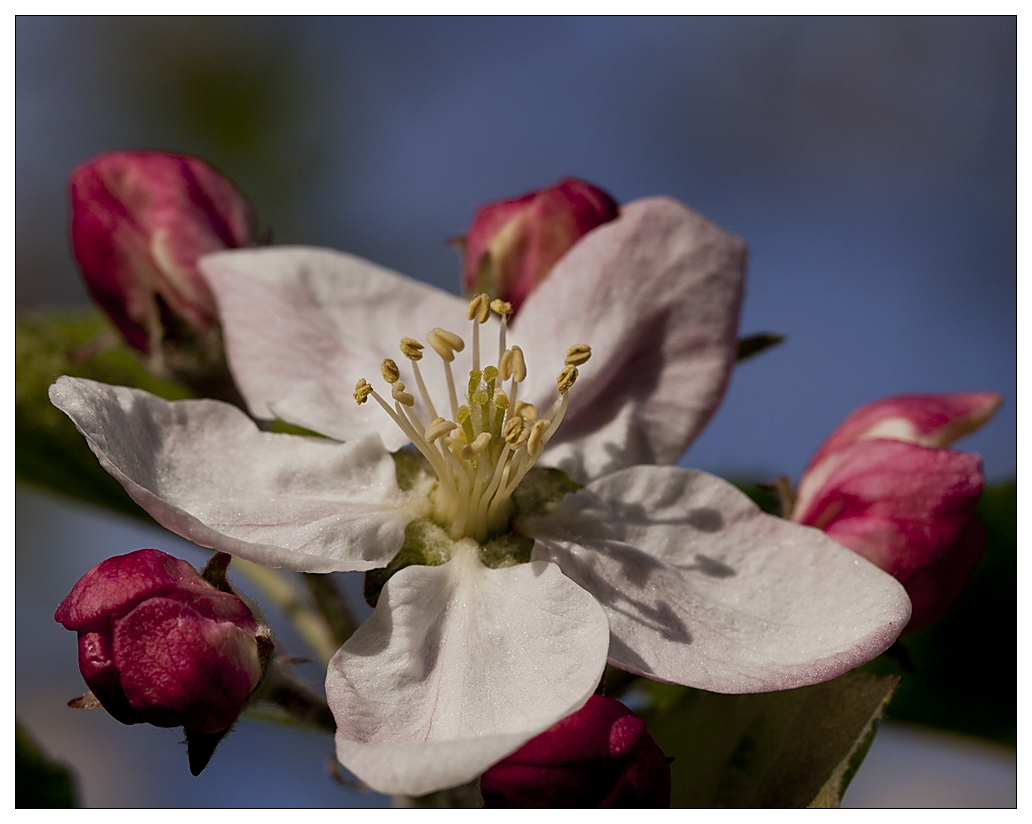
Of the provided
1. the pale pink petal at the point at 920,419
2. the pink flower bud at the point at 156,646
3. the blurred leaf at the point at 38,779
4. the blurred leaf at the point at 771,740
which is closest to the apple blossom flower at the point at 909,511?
the pale pink petal at the point at 920,419

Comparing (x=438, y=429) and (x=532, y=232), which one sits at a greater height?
(x=532, y=232)

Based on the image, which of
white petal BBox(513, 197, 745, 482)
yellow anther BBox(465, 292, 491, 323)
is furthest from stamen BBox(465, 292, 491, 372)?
white petal BBox(513, 197, 745, 482)

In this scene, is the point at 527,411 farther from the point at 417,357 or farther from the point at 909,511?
the point at 909,511

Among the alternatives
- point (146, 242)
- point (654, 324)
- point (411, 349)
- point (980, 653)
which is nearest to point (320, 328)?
point (411, 349)

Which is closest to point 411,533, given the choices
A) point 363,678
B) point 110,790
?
point 363,678

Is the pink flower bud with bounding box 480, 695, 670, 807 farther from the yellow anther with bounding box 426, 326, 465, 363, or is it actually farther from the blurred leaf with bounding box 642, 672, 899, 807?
the yellow anther with bounding box 426, 326, 465, 363

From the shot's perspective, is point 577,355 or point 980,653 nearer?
point 577,355
